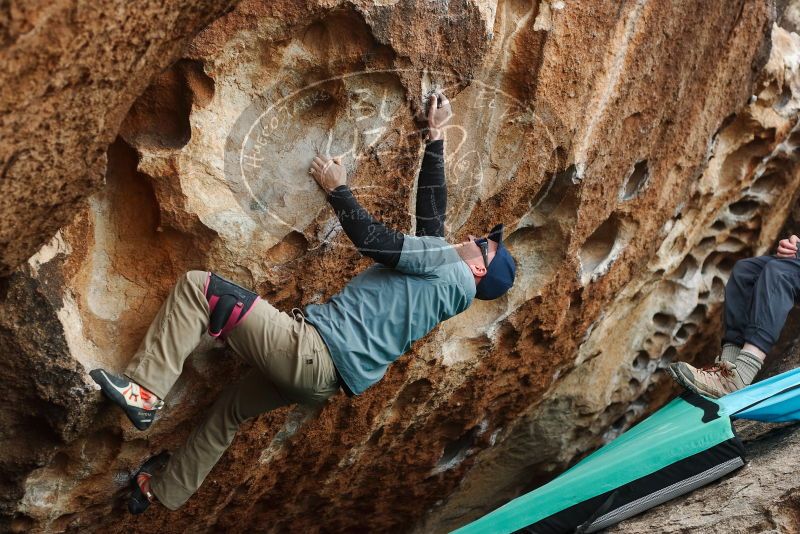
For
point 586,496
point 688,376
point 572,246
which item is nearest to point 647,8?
point 572,246

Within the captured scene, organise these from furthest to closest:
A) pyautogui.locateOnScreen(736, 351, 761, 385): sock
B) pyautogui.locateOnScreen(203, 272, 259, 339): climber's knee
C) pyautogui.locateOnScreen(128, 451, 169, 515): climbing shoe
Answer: pyautogui.locateOnScreen(736, 351, 761, 385): sock
pyautogui.locateOnScreen(128, 451, 169, 515): climbing shoe
pyautogui.locateOnScreen(203, 272, 259, 339): climber's knee

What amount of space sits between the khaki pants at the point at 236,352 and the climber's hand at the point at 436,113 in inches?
35.1

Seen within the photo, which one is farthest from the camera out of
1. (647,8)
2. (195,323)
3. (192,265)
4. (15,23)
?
(647,8)

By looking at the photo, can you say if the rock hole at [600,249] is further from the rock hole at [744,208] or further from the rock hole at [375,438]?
the rock hole at [375,438]

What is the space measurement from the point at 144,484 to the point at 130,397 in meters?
0.78

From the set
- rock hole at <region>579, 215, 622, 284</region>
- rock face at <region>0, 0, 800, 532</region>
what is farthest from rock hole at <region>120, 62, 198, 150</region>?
rock hole at <region>579, 215, 622, 284</region>

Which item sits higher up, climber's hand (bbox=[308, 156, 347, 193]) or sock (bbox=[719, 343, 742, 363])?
climber's hand (bbox=[308, 156, 347, 193])

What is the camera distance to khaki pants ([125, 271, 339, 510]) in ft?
10.3

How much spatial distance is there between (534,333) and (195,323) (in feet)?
6.75

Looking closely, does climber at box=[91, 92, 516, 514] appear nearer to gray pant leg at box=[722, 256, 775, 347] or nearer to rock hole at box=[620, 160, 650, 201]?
rock hole at box=[620, 160, 650, 201]

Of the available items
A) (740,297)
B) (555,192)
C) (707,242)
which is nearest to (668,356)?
(707,242)

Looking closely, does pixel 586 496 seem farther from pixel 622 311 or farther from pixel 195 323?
pixel 195 323

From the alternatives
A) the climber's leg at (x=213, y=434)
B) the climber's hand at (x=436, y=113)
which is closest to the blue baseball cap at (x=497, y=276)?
the climber's hand at (x=436, y=113)

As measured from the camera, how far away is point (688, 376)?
450 cm
